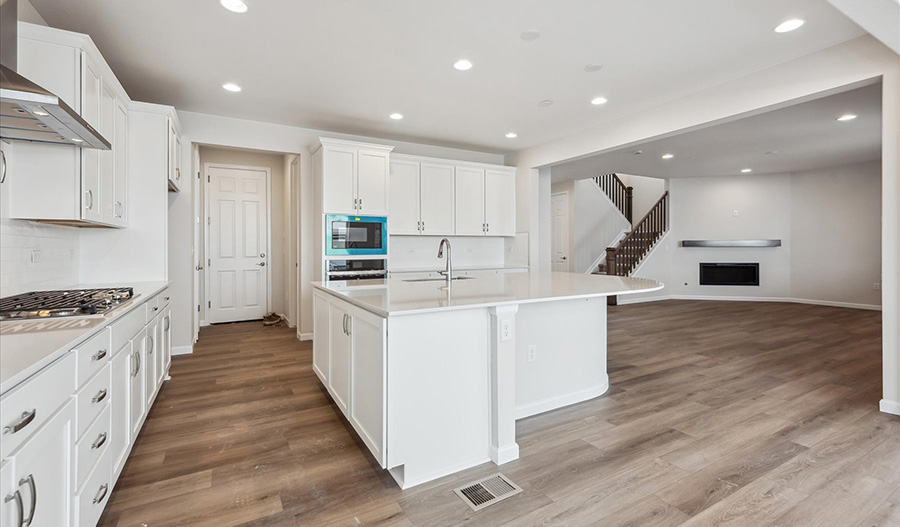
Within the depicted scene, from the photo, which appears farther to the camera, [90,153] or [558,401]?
[558,401]

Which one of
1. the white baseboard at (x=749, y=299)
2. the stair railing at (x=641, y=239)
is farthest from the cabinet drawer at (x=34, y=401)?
the stair railing at (x=641, y=239)

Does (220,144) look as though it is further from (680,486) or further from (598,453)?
(680,486)

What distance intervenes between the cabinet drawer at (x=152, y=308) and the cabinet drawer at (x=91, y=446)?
932mm

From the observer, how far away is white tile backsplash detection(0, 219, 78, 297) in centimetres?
218

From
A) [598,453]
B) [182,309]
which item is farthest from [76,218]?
[598,453]

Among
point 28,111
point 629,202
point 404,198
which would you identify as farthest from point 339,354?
point 629,202

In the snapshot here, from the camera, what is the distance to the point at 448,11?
258 cm

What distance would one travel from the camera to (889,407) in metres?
2.83

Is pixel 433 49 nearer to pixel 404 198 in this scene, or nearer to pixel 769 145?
pixel 404 198

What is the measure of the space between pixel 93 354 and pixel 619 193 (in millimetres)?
10955

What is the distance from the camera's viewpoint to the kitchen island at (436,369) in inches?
77.1

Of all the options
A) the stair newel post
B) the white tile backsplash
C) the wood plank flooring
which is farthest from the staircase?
the white tile backsplash

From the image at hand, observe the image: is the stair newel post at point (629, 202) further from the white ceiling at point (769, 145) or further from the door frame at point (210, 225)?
the door frame at point (210, 225)

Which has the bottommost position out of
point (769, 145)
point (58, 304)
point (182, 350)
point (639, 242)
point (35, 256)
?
point (182, 350)
